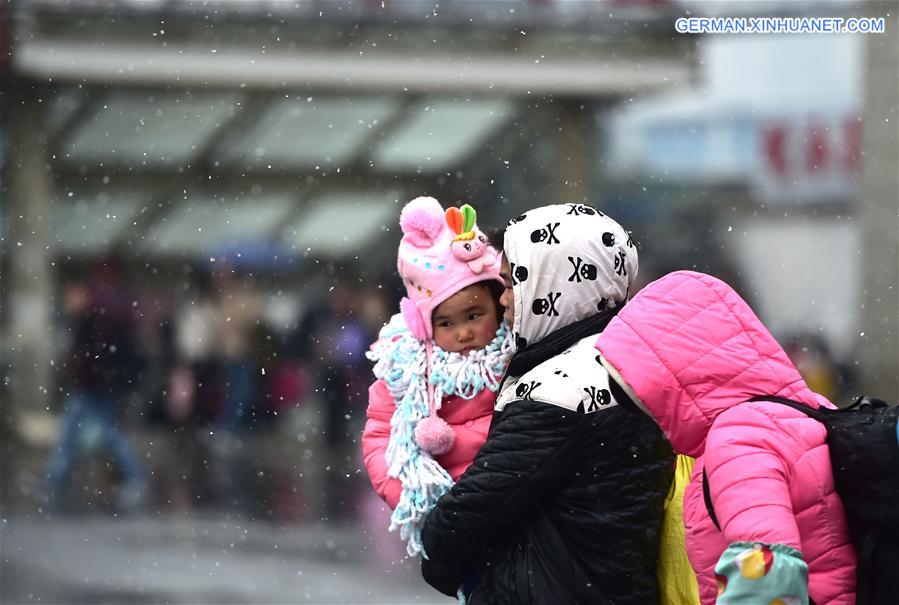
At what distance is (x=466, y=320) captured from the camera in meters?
2.88

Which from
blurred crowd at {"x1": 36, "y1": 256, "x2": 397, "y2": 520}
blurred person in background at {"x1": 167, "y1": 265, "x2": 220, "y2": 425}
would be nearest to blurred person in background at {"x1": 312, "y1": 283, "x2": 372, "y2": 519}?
blurred crowd at {"x1": 36, "y1": 256, "x2": 397, "y2": 520}

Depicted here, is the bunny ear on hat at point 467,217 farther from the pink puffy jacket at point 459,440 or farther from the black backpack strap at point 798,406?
the black backpack strap at point 798,406

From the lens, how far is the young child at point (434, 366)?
9.10ft

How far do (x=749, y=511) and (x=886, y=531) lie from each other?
0.73 ft

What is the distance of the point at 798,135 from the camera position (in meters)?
9.50

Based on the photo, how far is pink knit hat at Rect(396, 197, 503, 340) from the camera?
2852mm

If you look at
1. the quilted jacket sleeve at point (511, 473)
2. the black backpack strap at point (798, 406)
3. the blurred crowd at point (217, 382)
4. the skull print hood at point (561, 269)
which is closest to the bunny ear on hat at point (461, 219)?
the skull print hood at point (561, 269)

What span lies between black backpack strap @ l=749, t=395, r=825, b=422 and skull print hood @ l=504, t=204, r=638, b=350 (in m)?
0.47

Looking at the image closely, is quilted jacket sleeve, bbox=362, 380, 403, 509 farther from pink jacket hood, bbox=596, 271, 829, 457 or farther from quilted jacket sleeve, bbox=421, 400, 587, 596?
pink jacket hood, bbox=596, 271, 829, 457

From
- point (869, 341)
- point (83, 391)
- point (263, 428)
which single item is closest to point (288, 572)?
point (83, 391)

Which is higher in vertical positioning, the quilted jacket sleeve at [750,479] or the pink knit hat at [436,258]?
the pink knit hat at [436,258]

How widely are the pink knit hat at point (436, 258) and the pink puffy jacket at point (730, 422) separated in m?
0.59

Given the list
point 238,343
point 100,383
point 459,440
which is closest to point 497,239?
point 459,440

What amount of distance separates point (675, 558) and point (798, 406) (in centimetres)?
52
